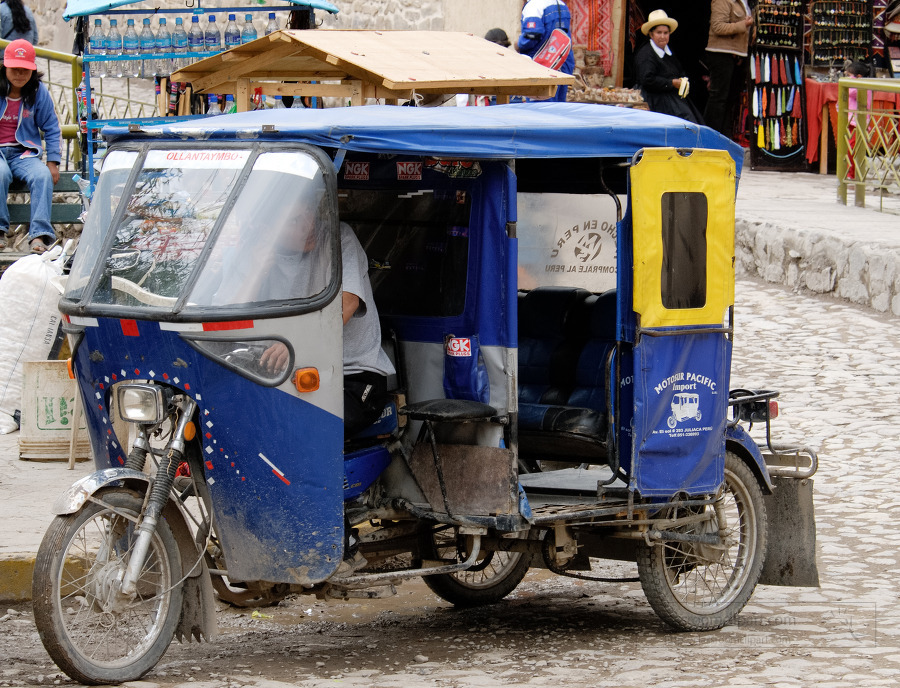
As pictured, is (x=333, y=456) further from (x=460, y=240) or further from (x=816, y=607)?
(x=816, y=607)

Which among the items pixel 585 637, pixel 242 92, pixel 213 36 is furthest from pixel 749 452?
pixel 213 36

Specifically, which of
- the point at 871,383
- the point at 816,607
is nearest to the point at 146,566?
the point at 816,607

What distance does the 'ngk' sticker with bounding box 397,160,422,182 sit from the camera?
5.25 m

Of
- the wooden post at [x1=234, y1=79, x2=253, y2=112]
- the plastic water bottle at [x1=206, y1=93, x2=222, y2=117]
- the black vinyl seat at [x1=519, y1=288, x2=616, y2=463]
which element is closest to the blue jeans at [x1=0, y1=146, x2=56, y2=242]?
the plastic water bottle at [x1=206, y1=93, x2=222, y2=117]

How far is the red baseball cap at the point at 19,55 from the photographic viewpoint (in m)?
10.1

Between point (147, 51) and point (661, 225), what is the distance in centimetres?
629

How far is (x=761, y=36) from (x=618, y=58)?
5.68 feet

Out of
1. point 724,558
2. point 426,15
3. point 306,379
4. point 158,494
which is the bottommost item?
point 724,558

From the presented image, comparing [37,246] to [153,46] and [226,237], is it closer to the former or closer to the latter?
[153,46]

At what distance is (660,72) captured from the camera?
14141 mm

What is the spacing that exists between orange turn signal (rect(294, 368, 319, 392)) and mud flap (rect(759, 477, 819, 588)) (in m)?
Answer: 2.46

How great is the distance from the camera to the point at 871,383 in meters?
9.52

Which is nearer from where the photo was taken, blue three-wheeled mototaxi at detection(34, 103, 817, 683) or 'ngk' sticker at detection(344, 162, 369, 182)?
blue three-wheeled mototaxi at detection(34, 103, 817, 683)

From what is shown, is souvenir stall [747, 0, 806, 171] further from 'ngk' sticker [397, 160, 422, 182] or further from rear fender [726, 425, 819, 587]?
'ngk' sticker [397, 160, 422, 182]
